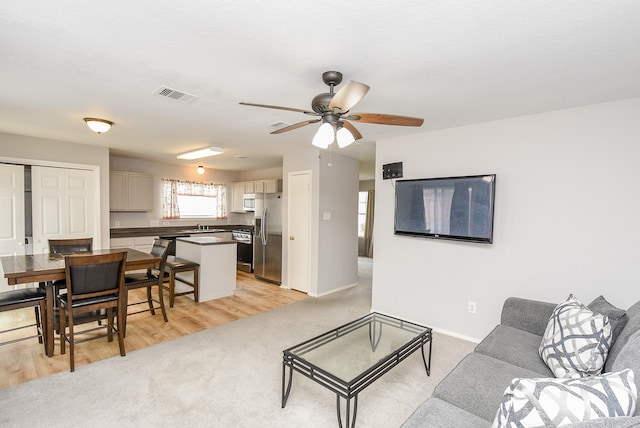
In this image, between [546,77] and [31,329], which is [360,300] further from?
[31,329]

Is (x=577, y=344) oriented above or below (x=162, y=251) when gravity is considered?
below

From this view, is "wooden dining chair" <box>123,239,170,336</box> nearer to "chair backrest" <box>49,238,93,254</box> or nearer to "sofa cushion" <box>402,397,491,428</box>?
"chair backrest" <box>49,238,93,254</box>

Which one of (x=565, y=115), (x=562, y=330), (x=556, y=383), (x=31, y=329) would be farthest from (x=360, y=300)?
(x=31, y=329)

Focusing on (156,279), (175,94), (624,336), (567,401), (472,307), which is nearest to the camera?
(567,401)

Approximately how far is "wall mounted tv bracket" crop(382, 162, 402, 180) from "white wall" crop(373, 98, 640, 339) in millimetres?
81

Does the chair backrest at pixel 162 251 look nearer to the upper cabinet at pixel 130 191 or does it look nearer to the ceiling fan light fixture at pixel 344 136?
the upper cabinet at pixel 130 191

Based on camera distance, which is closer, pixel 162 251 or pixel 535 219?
pixel 535 219

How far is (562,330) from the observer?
1.83m

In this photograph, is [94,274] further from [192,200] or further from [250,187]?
[192,200]

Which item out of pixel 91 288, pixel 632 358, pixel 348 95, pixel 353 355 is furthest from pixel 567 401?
pixel 91 288

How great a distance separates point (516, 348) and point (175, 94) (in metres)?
3.28

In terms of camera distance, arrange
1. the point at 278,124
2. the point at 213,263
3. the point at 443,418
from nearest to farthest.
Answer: the point at 443,418
the point at 278,124
the point at 213,263

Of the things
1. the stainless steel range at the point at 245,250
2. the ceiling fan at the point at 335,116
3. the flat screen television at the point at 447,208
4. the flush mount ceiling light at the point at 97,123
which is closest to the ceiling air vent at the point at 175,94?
the ceiling fan at the point at 335,116

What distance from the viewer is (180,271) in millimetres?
4180
